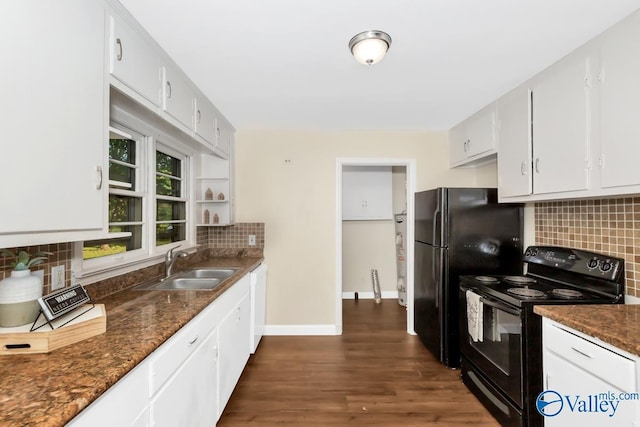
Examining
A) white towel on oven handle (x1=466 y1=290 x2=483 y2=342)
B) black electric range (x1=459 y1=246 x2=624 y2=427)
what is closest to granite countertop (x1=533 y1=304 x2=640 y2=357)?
black electric range (x1=459 y1=246 x2=624 y2=427)

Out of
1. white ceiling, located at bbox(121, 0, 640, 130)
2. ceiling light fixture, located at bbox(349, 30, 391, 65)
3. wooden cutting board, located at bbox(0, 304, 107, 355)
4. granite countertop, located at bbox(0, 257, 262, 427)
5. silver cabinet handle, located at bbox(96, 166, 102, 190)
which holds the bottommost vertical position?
granite countertop, located at bbox(0, 257, 262, 427)

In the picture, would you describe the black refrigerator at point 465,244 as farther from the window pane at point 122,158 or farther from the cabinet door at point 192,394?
the window pane at point 122,158

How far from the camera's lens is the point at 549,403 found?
5.00 ft

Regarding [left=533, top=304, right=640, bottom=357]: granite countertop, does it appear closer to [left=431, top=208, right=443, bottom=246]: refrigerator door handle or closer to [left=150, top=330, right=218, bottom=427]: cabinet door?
[left=431, top=208, right=443, bottom=246]: refrigerator door handle

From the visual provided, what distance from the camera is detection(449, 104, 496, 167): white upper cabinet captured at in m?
2.55

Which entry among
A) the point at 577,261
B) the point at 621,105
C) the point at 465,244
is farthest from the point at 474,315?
the point at 621,105

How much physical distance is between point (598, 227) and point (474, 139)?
1216 mm

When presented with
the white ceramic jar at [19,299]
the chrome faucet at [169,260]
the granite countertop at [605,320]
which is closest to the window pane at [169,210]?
the chrome faucet at [169,260]

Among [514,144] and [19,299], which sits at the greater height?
[514,144]

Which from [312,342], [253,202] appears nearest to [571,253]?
[312,342]

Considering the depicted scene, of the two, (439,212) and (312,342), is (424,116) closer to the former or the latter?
(439,212)

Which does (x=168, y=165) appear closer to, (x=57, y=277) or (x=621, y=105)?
A: (x=57, y=277)

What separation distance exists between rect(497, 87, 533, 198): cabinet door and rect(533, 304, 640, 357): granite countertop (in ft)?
2.85

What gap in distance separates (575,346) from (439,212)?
139cm
